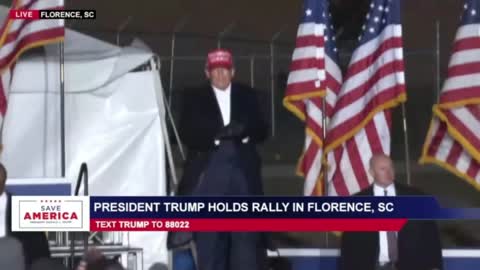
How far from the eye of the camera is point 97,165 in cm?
1193

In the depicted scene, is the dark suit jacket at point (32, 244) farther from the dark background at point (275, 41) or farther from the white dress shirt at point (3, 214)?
the dark background at point (275, 41)

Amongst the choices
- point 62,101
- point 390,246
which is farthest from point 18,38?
point 390,246

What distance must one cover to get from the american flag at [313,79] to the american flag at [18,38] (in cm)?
195

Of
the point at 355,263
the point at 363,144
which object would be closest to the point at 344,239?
the point at 355,263

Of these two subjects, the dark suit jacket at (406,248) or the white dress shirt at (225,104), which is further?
the white dress shirt at (225,104)

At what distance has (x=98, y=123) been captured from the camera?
1197 cm

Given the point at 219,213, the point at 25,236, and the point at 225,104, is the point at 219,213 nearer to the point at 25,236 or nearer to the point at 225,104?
the point at 225,104

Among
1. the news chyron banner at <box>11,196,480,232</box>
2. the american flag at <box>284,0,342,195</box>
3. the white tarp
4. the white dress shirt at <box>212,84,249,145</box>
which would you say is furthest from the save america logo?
the american flag at <box>284,0,342,195</box>

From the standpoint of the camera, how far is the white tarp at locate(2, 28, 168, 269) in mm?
11828

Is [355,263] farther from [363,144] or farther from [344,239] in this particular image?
[363,144]

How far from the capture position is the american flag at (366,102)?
39.0ft

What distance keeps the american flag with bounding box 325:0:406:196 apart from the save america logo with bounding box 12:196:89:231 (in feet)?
7.02

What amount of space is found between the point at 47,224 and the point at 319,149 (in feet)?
7.88

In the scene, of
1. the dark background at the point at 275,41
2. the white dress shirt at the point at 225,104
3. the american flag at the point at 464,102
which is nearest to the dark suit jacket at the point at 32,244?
the white dress shirt at the point at 225,104
